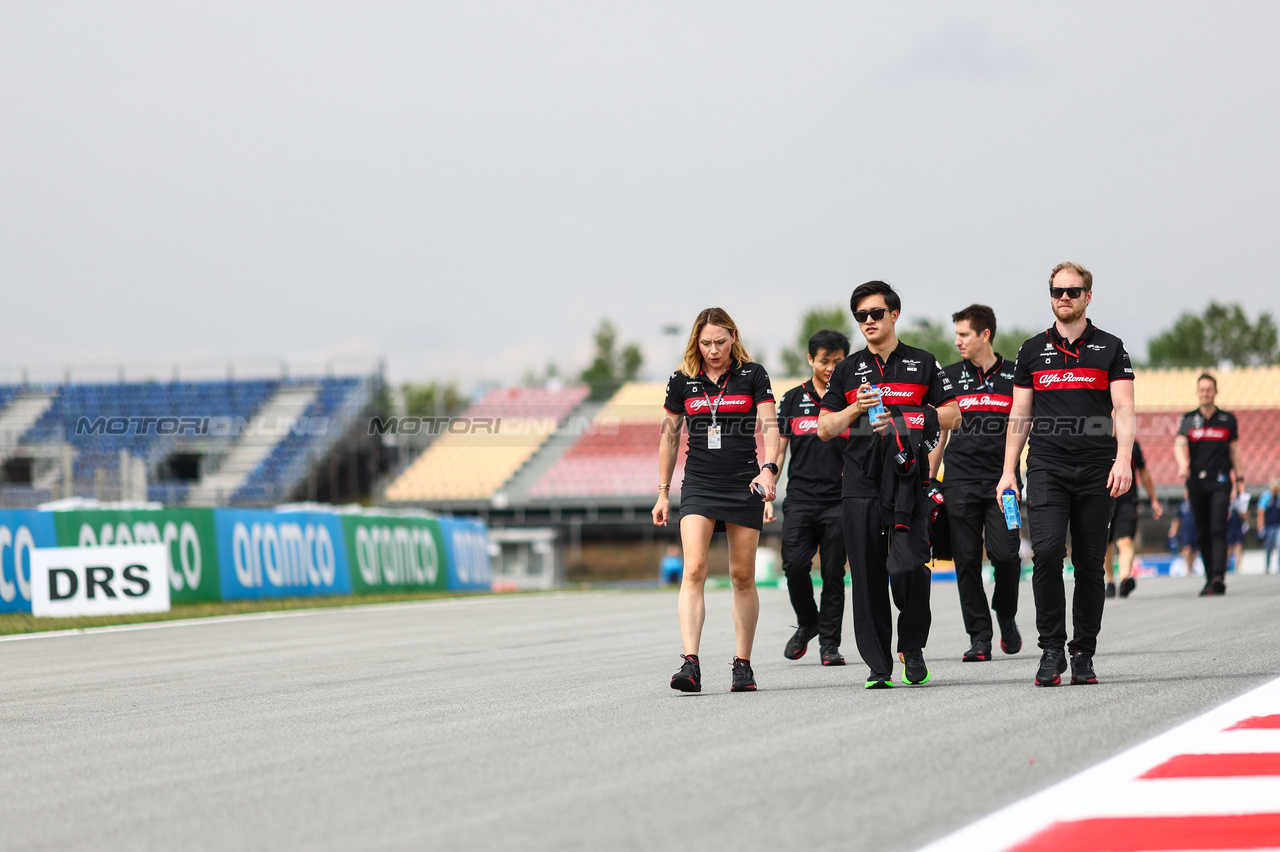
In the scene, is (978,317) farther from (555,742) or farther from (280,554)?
(280,554)

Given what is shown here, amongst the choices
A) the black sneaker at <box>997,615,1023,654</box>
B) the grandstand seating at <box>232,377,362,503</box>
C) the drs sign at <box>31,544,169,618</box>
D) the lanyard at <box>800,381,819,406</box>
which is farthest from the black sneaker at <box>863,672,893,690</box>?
the grandstand seating at <box>232,377,362,503</box>

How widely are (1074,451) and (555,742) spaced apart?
3.39m

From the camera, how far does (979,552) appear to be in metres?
10.2

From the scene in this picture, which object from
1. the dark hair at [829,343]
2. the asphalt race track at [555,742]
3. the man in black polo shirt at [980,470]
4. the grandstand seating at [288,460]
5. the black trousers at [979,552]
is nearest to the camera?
the asphalt race track at [555,742]

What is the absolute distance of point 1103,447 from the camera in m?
7.93

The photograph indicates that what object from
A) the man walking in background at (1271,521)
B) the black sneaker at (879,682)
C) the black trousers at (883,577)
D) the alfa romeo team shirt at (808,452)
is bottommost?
the man walking in background at (1271,521)

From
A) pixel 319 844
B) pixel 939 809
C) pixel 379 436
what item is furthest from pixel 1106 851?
pixel 379 436

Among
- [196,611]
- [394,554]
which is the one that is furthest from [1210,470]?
[394,554]

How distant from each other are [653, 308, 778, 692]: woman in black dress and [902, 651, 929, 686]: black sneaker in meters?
0.79

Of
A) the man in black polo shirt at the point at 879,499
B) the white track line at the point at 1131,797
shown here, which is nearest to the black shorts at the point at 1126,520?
the man in black polo shirt at the point at 879,499

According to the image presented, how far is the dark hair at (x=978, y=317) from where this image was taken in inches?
398

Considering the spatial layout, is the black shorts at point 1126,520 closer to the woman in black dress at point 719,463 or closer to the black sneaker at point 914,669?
the black sneaker at point 914,669

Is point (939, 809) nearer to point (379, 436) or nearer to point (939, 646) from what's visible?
point (939, 646)

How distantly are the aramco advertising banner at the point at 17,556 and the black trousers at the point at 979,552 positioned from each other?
35.4ft
